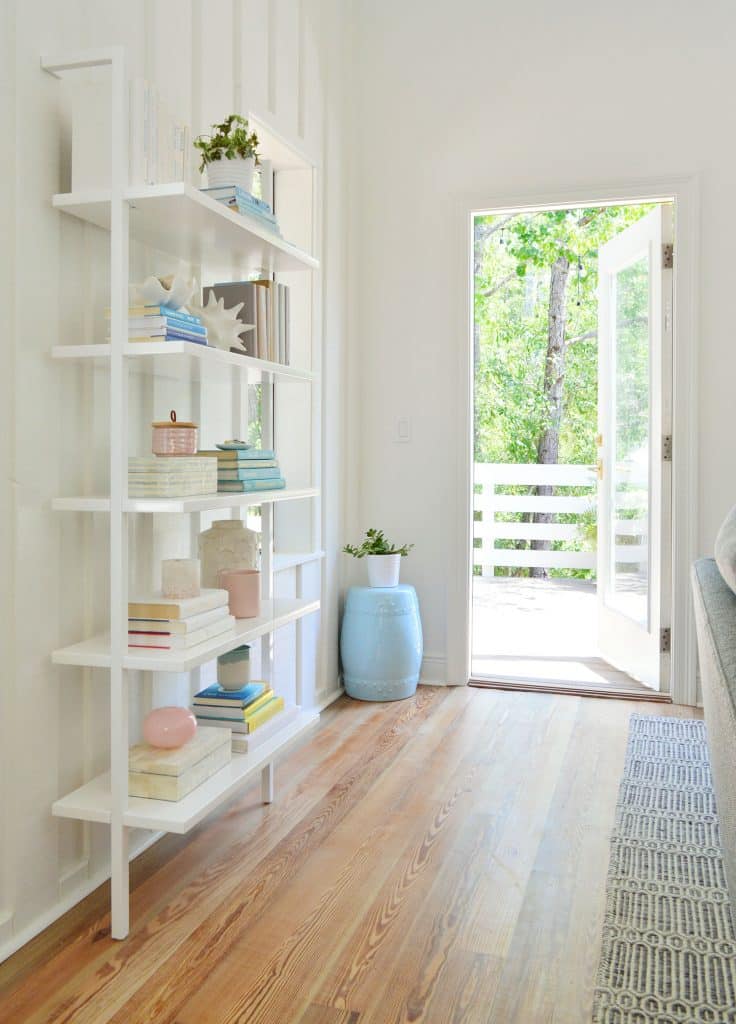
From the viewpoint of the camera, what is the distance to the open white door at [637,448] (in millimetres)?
3662

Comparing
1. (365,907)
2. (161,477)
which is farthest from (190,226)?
(365,907)

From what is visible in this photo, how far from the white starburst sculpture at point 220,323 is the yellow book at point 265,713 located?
0.92 m

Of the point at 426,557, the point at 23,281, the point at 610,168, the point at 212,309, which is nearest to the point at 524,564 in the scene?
the point at 426,557

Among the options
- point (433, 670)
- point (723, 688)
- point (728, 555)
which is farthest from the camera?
point (433, 670)

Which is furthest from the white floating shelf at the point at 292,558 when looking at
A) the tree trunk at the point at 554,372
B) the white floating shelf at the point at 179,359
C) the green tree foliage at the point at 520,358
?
the green tree foliage at the point at 520,358

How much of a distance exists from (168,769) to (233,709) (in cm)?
37

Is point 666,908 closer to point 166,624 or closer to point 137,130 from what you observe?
point 166,624

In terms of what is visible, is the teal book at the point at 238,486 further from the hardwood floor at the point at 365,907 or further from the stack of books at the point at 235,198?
the hardwood floor at the point at 365,907

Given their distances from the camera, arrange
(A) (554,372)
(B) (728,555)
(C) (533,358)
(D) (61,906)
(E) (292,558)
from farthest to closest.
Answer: (C) (533,358) < (A) (554,372) < (E) (292,558) < (D) (61,906) < (B) (728,555)

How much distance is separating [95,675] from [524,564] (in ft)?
17.6

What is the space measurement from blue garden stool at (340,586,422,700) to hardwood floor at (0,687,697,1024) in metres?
0.62

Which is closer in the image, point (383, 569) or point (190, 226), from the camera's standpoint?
point (190, 226)

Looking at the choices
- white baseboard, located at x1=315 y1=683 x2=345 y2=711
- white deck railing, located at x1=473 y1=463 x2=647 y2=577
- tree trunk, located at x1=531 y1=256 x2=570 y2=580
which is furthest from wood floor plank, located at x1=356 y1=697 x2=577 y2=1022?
tree trunk, located at x1=531 y1=256 x2=570 y2=580

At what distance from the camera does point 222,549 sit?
2.34m
